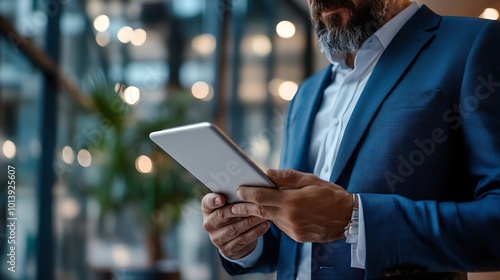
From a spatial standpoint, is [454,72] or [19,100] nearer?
[454,72]

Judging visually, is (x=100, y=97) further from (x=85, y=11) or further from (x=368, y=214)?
(x=368, y=214)

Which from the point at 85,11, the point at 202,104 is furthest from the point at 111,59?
the point at 202,104

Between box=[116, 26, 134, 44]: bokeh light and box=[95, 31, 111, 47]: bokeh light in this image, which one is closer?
box=[95, 31, 111, 47]: bokeh light

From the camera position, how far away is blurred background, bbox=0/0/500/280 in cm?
393

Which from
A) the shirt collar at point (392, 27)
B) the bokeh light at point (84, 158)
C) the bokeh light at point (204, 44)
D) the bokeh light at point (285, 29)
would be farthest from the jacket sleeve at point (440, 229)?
the bokeh light at point (285, 29)

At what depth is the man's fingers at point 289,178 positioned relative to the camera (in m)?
1.26

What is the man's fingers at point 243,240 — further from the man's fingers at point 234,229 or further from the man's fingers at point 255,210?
the man's fingers at point 255,210

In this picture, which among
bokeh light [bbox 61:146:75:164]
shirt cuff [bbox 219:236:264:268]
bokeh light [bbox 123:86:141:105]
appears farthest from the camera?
bokeh light [bbox 123:86:141:105]

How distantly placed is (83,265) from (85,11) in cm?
189

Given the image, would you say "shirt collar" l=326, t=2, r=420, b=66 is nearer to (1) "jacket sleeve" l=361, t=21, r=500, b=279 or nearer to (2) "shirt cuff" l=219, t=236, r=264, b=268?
(1) "jacket sleeve" l=361, t=21, r=500, b=279

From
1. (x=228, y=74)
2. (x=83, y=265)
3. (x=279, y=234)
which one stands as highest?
(x=228, y=74)

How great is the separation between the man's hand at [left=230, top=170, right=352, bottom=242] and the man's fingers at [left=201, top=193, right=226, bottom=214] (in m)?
0.11

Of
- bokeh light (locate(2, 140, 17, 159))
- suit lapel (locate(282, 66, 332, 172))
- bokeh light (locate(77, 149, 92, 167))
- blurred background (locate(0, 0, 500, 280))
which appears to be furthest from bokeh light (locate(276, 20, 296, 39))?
suit lapel (locate(282, 66, 332, 172))

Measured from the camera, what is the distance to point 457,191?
1.45 metres
